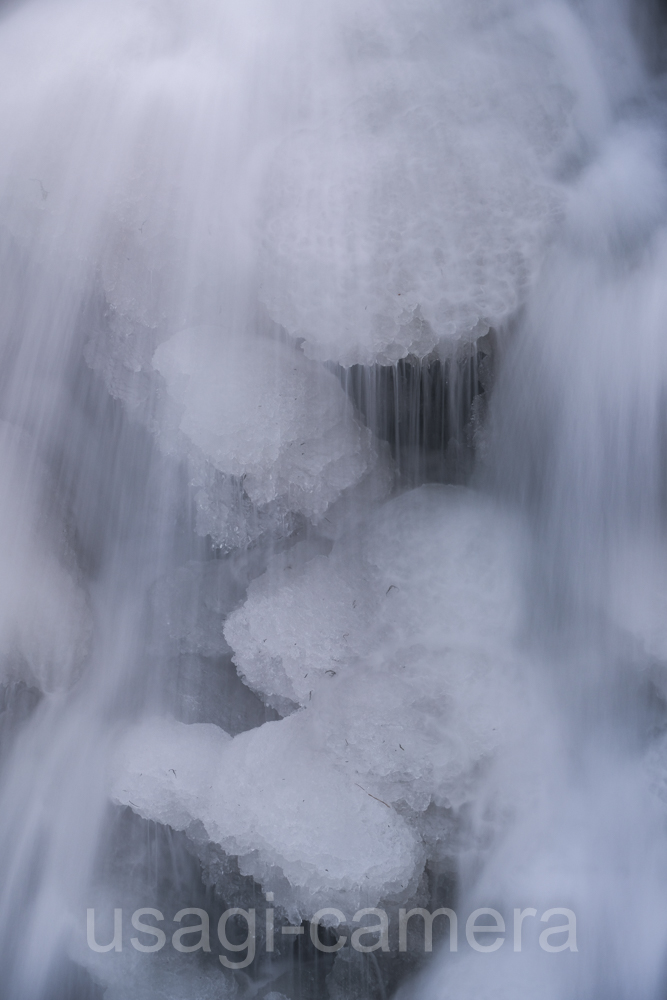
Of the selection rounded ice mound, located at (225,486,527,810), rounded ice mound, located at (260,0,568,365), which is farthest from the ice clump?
rounded ice mound, located at (260,0,568,365)

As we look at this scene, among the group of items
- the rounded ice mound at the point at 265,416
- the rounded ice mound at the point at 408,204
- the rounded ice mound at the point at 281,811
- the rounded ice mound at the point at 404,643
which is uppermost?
the rounded ice mound at the point at 408,204

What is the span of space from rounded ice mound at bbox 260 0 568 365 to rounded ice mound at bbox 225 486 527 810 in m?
0.35

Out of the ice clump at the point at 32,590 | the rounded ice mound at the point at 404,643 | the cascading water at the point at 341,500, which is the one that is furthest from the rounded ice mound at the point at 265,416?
the ice clump at the point at 32,590

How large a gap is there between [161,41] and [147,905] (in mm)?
1617

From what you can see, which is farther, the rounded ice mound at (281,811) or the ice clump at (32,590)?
the ice clump at (32,590)

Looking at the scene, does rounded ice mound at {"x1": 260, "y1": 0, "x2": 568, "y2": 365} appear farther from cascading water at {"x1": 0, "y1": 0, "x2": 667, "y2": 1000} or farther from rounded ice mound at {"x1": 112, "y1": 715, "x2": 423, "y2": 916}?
rounded ice mound at {"x1": 112, "y1": 715, "x2": 423, "y2": 916}

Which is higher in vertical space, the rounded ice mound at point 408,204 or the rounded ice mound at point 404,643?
the rounded ice mound at point 408,204

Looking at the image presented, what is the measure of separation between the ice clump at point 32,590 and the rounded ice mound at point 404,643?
34cm

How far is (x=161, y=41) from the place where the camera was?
4.19ft

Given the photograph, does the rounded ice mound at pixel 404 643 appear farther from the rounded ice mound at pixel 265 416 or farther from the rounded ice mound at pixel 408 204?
the rounded ice mound at pixel 408 204

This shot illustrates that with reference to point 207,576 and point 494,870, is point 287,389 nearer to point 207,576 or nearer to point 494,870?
point 207,576

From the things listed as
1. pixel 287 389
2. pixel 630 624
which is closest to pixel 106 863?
pixel 287 389

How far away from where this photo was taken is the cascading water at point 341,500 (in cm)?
110

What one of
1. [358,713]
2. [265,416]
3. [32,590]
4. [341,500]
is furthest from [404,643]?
[32,590]
